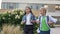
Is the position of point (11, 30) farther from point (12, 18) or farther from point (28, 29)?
point (28, 29)

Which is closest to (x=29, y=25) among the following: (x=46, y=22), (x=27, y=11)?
(x=27, y=11)

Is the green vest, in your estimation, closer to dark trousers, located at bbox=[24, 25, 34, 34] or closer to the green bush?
dark trousers, located at bbox=[24, 25, 34, 34]

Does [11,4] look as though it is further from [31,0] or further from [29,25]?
[29,25]

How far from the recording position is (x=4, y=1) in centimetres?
4919

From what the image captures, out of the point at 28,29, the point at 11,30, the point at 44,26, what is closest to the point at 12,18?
the point at 11,30

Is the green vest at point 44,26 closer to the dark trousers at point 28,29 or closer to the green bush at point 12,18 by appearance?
the dark trousers at point 28,29

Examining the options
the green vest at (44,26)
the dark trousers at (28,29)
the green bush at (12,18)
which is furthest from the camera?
the green bush at (12,18)

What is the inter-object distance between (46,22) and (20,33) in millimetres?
3733

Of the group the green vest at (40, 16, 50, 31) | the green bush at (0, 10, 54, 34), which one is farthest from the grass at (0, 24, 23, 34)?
the green vest at (40, 16, 50, 31)

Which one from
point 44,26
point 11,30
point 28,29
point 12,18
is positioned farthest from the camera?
point 12,18

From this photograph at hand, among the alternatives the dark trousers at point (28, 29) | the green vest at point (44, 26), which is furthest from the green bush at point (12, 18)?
the green vest at point (44, 26)

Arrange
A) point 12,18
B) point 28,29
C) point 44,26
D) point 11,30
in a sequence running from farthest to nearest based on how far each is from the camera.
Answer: point 12,18, point 11,30, point 28,29, point 44,26

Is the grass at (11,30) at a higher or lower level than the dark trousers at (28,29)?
lower

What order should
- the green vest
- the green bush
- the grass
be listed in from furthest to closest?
the green bush < the grass < the green vest
